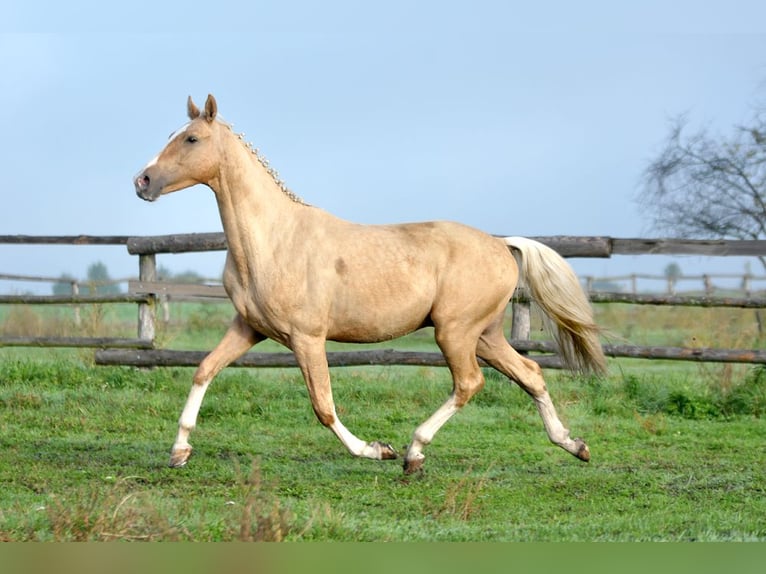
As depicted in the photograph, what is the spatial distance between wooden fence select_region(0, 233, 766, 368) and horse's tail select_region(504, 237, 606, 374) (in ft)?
8.58

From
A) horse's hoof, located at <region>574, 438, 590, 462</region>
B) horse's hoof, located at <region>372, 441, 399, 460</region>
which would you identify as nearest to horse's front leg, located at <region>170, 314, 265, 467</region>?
horse's hoof, located at <region>372, 441, 399, 460</region>

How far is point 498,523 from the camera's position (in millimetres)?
4664

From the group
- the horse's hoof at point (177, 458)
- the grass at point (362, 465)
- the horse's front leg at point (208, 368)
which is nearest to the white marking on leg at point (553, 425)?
the grass at point (362, 465)

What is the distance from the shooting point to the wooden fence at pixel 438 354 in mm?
9242

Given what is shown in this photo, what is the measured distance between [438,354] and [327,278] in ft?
11.9

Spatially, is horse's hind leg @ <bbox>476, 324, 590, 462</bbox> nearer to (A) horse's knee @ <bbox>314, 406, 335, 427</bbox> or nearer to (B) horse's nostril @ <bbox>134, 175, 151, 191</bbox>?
(A) horse's knee @ <bbox>314, 406, 335, 427</bbox>

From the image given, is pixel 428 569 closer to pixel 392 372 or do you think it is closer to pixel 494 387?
pixel 494 387

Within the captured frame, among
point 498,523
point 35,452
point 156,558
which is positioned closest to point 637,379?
point 498,523

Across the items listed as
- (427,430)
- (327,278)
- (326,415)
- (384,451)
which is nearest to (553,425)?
(427,430)

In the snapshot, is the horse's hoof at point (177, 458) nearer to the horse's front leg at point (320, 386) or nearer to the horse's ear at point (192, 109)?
the horse's front leg at point (320, 386)

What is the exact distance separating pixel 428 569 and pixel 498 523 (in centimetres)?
235

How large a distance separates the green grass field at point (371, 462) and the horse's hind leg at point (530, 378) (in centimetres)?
22

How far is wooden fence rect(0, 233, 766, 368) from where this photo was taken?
9.24m

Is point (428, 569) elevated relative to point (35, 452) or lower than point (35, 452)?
elevated
